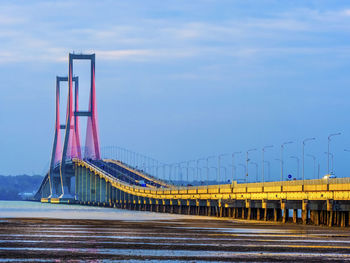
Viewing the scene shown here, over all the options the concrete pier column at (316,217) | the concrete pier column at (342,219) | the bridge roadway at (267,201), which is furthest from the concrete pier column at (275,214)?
the concrete pier column at (342,219)

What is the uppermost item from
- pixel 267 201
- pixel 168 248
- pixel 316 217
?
pixel 267 201

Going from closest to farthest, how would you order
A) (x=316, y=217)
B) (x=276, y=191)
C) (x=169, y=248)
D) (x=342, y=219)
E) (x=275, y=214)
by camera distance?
(x=169, y=248), (x=342, y=219), (x=316, y=217), (x=276, y=191), (x=275, y=214)

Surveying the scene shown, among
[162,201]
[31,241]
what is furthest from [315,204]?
[162,201]

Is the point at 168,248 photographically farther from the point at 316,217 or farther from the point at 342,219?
the point at 316,217

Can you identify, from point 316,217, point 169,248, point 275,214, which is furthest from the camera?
point 275,214

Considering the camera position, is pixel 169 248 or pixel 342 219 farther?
pixel 342 219

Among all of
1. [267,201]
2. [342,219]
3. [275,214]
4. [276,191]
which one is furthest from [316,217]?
[267,201]

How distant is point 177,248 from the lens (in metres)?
36.8

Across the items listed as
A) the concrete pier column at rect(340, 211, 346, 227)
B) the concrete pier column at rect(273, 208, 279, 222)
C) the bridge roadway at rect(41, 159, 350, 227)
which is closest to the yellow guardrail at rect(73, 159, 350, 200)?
the bridge roadway at rect(41, 159, 350, 227)

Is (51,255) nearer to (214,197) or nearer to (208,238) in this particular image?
(208,238)

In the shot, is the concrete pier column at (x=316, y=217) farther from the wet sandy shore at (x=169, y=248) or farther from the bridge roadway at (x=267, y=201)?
the wet sandy shore at (x=169, y=248)

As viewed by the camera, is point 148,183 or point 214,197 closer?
point 214,197

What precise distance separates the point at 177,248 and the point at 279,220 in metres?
48.7

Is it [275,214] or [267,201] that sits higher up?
[267,201]
